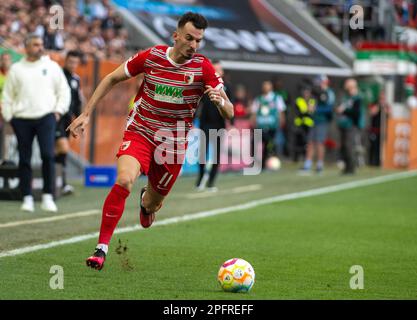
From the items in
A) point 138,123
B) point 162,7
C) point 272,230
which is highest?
point 162,7

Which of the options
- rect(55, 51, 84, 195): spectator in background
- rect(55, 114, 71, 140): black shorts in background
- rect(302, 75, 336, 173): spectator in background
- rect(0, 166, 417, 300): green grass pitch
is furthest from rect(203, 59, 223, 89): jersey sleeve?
rect(302, 75, 336, 173): spectator in background

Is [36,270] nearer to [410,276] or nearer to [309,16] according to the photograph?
[410,276]

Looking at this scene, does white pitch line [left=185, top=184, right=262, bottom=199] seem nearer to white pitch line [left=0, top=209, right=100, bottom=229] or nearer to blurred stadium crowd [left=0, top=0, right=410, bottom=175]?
white pitch line [left=0, top=209, right=100, bottom=229]

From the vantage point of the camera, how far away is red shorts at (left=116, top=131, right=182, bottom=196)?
9289mm

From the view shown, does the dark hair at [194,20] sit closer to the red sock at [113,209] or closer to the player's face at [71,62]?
the red sock at [113,209]

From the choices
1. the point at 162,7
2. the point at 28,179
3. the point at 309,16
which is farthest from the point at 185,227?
the point at 309,16

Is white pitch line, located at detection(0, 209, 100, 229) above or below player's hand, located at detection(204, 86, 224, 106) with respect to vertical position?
below

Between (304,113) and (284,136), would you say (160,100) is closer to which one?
(304,113)

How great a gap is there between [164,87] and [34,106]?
494cm

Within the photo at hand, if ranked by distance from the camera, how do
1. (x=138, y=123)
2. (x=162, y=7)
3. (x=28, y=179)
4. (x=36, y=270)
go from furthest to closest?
(x=162, y=7)
(x=28, y=179)
(x=138, y=123)
(x=36, y=270)

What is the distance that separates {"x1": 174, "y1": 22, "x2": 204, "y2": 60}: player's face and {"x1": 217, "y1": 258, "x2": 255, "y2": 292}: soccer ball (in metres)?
2.02
